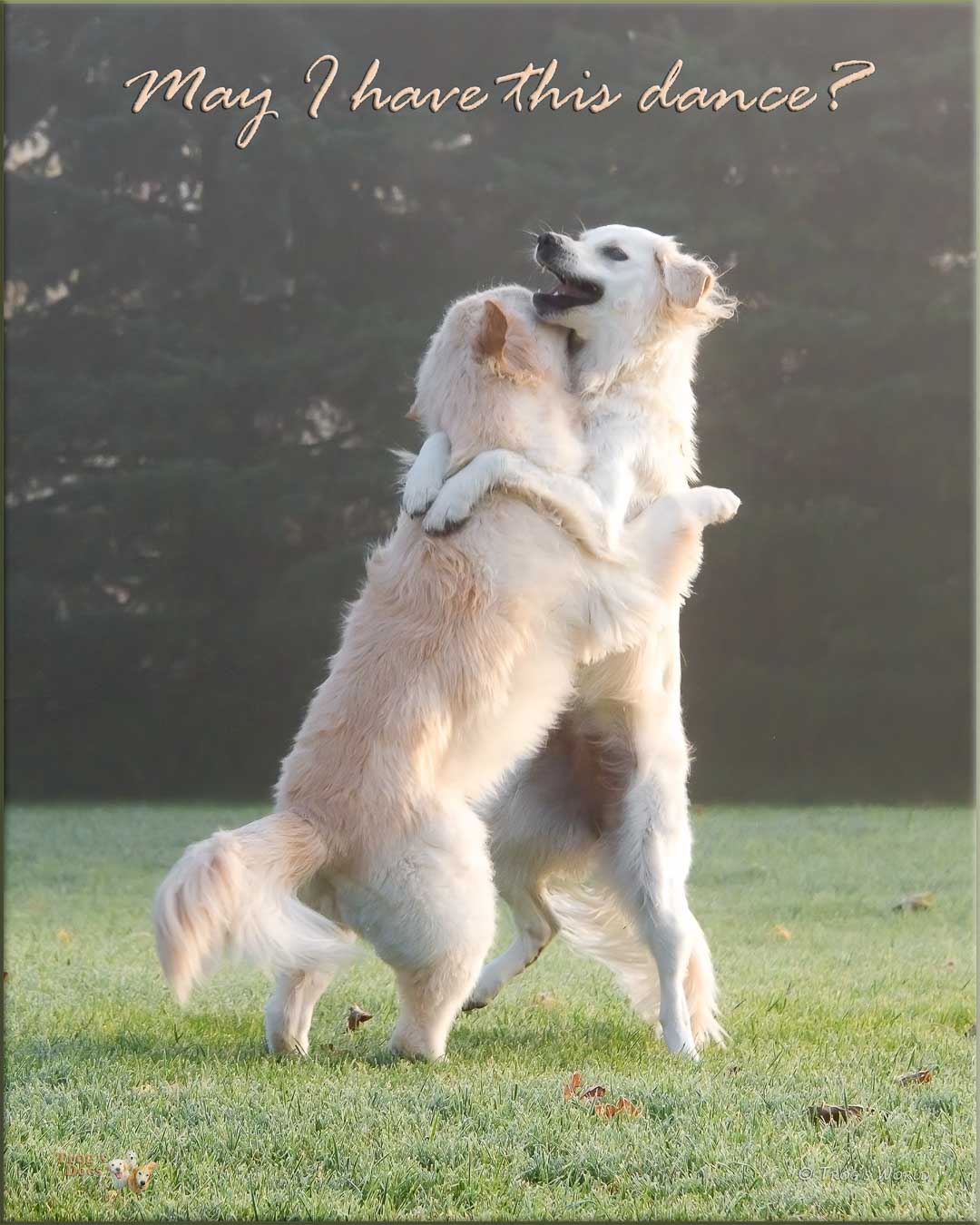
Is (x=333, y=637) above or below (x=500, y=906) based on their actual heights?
above

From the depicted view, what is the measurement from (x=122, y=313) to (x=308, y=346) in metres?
1.80

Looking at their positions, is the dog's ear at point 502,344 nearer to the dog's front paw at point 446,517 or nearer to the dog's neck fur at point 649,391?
the dog's neck fur at point 649,391

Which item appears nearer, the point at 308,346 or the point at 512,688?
the point at 512,688

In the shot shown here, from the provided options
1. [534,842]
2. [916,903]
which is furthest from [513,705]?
[916,903]

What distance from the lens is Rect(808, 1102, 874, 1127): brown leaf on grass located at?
3.16 meters

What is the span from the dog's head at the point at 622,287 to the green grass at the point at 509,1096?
199 cm

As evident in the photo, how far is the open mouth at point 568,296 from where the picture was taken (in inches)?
165

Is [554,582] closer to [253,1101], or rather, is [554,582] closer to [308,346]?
[253,1101]

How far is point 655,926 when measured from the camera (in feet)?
12.9

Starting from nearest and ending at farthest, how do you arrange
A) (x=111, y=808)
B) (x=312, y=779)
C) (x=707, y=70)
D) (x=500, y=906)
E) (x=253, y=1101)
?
(x=253, y=1101) → (x=312, y=779) → (x=500, y=906) → (x=111, y=808) → (x=707, y=70)

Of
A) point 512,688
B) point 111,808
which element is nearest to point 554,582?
point 512,688

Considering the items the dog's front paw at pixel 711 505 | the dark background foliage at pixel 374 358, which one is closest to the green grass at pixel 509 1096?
the dog's front paw at pixel 711 505
